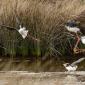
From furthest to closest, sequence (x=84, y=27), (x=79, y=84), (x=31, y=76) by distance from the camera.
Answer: (x=84, y=27) → (x=31, y=76) → (x=79, y=84)

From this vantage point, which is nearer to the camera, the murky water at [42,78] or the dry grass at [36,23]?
the murky water at [42,78]

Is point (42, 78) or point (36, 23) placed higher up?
point (36, 23)

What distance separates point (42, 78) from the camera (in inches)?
291

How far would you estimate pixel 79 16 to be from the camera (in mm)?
10531

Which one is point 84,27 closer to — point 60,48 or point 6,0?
point 60,48

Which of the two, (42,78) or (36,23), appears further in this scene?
(36,23)

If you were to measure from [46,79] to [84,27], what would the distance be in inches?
115

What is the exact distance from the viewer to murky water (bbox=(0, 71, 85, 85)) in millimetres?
7137

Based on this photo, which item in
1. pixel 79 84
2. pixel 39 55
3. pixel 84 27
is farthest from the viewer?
pixel 39 55

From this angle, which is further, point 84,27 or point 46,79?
point 84,27

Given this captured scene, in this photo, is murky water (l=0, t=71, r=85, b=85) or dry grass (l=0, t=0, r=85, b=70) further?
dry grass (l=0, t=0, r=85, b=70)

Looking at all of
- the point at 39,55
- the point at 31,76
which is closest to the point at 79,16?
the point at 39,55

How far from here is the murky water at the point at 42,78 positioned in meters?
7.14

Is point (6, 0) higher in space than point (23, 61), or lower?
higher
